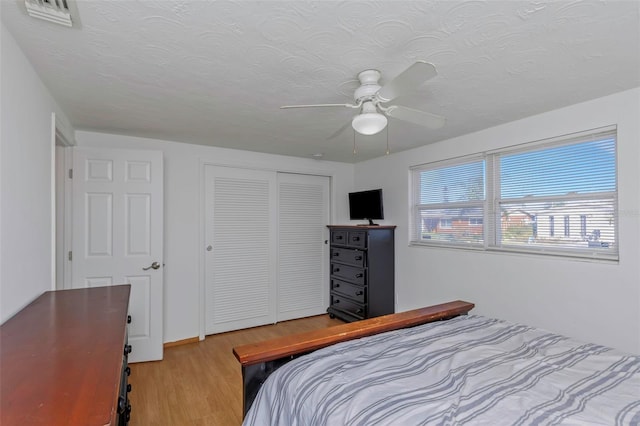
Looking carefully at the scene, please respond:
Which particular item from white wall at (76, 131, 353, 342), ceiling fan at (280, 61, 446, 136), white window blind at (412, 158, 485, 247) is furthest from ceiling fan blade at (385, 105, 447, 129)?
white wall at (76, 131, 353, 342)

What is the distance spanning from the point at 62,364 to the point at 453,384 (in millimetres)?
1357

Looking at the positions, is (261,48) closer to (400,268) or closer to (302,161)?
(302,161)

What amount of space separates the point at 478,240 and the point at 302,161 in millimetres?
2323

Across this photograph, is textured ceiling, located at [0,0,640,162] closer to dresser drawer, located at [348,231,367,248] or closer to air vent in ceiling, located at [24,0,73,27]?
air vent in ceiling, located at [24,0,73,27]

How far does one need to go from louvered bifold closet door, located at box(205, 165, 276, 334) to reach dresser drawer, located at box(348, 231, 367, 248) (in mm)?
991

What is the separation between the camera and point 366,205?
158 inches

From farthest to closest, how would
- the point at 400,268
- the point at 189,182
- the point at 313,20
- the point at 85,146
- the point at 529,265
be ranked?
the point at 400,268 → the point at 189,182 → the point at 85,146 → the point at 529,265 → the point at 313,20

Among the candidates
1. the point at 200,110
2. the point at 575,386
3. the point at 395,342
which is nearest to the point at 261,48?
the point at 200,110

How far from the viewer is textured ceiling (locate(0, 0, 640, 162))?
126cm

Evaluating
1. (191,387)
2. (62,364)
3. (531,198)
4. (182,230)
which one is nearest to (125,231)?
(182,230)

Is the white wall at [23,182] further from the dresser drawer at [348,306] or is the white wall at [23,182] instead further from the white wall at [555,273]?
the white wall at [555,273]

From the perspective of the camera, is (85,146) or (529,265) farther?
(85,146)

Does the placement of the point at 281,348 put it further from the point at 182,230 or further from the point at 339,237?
the point at 339,237

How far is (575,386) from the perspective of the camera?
3.87 ft
